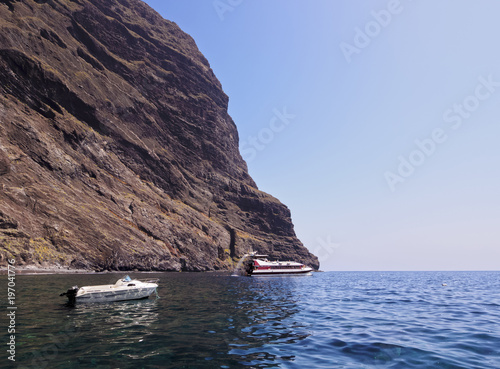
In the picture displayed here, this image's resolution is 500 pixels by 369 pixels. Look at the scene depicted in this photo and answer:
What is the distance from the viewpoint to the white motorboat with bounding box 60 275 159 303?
22.1 meters

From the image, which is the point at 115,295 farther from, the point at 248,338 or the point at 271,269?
the point at 271,269

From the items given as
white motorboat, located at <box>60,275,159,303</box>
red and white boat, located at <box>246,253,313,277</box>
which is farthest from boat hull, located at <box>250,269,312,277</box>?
white motorboat, located at <box>60,275,159,303</box>

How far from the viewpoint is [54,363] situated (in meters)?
9.27

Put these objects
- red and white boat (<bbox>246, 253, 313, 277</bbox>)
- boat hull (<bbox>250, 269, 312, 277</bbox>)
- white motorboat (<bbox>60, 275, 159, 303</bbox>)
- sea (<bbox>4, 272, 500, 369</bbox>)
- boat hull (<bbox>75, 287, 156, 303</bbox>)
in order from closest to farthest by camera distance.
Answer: sea (<bbox>4, 272, 500, 369</bbox>) → white motorboat (<bbox>60, 275, 159, 303</bbox>) → boat hull (<bbox>75, 287, 156, 303</bbox>) → boat hull (<bbox>250, 269, 312, 277</bbox>) → red and white boat (<bbox>246, 253, 313, 277</bbox>)

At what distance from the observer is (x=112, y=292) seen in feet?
81.4

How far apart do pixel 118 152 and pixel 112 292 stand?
325 feet

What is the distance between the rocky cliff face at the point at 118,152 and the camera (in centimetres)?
7269

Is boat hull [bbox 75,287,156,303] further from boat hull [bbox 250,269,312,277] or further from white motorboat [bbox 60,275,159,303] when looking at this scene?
boat hull [bbox 250,269,312,277]

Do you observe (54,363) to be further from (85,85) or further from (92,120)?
(85,85)

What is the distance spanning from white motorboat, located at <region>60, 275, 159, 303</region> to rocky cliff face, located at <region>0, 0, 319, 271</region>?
157 ft

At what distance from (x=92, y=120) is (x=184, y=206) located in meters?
47.8

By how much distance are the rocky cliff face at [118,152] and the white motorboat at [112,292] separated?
47.8m

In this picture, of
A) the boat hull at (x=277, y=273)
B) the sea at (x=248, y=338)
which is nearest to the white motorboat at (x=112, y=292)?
the sea at (x=248, y=338)

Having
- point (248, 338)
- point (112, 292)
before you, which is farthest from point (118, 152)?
point (248, 338)
